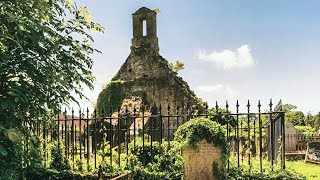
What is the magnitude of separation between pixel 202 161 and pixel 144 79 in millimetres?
16905

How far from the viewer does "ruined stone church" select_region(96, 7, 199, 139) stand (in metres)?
24.3

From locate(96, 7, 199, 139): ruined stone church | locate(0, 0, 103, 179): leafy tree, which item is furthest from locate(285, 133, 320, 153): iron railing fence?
locate(0, 0, 103, 179): leafy tree

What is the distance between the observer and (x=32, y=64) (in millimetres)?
5633

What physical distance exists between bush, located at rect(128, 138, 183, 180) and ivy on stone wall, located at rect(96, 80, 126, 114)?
15.2 meters

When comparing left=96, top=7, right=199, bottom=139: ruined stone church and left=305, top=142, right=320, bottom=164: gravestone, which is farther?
left=96, top=7, right=199, bottom=139: ruined stone church

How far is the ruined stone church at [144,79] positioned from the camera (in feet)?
79.8

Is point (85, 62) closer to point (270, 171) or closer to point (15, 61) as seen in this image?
point (15, 61)

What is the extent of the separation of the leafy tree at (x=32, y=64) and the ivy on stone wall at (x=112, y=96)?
19.0 meters

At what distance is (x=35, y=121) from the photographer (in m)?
6.38

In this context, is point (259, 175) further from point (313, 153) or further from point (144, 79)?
point (144, 79)

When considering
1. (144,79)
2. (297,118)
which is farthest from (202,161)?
(297,118)

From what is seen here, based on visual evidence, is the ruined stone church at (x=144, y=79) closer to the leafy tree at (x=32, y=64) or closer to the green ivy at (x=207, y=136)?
the green ivy at (x=207, y=136)

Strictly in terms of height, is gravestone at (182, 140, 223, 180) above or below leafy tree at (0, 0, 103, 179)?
below

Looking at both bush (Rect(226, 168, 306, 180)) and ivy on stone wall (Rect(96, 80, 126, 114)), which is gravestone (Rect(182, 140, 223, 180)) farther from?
ivy on stone wall (Rect(96, 80, 126, 114))
